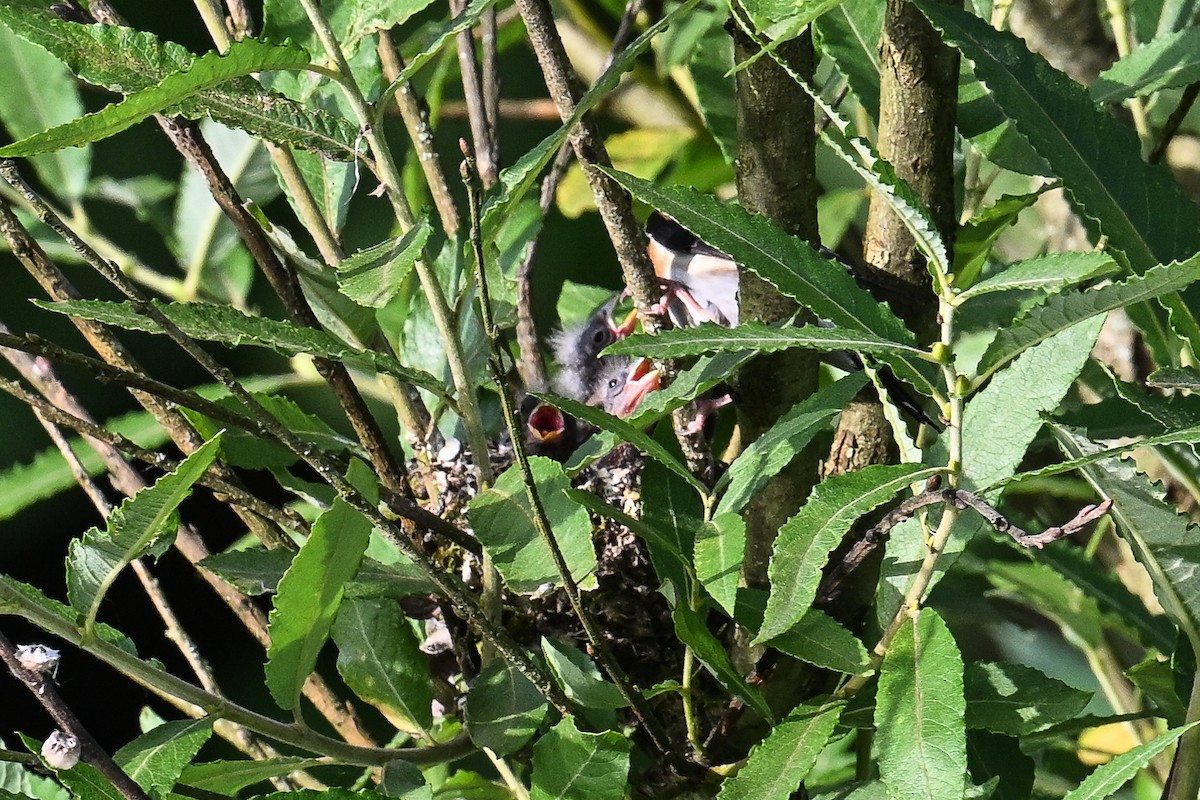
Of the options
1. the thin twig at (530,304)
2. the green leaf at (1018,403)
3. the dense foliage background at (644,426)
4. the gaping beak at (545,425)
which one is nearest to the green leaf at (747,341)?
the dense foliage background at (644,426)

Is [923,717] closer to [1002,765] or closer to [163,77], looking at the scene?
[1002,765]

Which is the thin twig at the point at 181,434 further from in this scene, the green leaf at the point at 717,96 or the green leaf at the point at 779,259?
the green leaf at the point at 717,96

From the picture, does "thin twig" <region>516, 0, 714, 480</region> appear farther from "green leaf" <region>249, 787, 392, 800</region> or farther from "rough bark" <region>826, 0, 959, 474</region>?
"green leaf" <region>249, 787, 392, 800</region>

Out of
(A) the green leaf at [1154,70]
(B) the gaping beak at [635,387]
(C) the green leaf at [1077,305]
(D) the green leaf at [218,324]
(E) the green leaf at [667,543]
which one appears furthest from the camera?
(B) the gaping beak at [635,387]

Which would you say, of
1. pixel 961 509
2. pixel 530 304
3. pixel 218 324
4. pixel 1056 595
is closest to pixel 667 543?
pixel 961 509

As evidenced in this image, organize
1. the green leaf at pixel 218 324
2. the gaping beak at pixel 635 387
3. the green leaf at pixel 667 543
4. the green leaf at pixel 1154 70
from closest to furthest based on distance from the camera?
1. the green leaf at pixel 218 324
2. the green leaf at pixel 667 543
3. the green leaf at pixel 1154 70
4. the gaping beak at pixel 635 387

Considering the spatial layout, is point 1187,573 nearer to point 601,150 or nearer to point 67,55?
point 601,150
